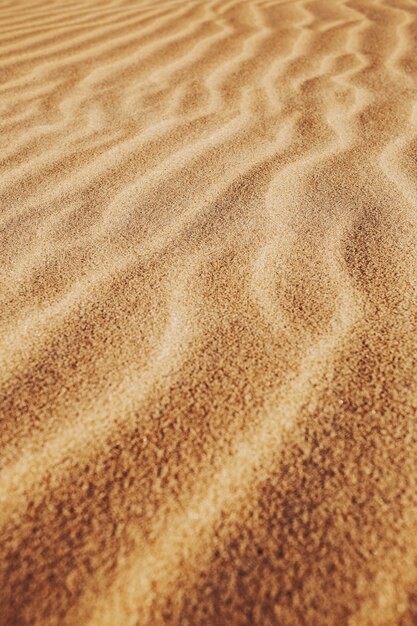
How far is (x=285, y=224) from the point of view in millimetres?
1445


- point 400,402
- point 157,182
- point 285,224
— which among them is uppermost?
point 157,182

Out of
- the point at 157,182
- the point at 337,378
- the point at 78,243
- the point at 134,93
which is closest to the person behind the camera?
the point at 337,378

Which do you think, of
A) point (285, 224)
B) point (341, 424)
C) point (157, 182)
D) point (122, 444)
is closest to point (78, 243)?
point (157, 182)

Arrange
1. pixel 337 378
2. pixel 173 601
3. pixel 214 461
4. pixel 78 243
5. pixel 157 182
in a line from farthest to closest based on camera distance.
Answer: pixel 157 182, pixel 78 243, pixel 337 378, pixel 214 461, pixel 173 601

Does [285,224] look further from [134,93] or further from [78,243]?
[134,93]

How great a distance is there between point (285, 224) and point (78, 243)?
1.78 feet

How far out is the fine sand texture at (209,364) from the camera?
0.70 metres

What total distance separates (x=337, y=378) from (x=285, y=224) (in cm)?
59

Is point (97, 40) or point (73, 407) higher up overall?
point (97, 40)

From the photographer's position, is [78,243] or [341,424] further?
Result: [78,243]

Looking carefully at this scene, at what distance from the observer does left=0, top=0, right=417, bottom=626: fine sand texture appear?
0.70 m

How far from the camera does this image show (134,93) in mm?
2404

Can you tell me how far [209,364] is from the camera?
101 cm

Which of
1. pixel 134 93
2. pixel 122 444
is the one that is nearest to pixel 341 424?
pixel 122 444
